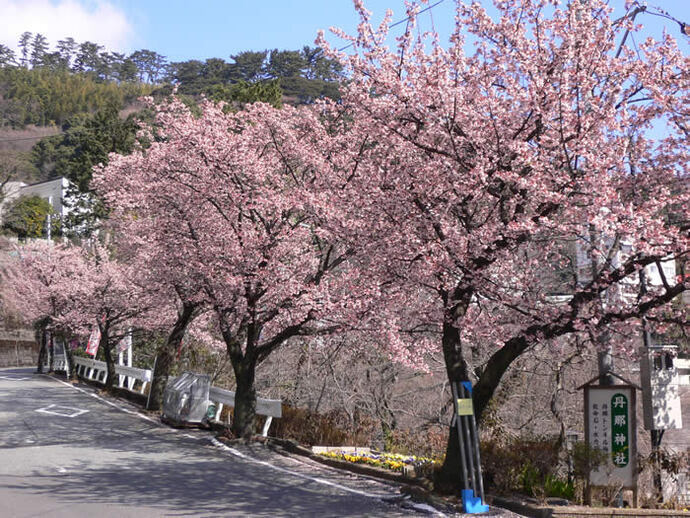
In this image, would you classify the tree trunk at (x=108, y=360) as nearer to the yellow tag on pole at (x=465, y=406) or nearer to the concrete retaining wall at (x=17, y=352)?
the yellow tag on pole at (x=465, y=406)

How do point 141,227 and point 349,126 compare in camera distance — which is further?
point 141,227

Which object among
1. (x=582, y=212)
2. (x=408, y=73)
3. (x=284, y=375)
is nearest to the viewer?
(x=582, y=212)

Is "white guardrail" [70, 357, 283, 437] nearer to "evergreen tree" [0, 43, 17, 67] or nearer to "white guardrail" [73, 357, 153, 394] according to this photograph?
"white guardrail" [73, 357, 153, 394]

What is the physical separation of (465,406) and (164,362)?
14.2 m

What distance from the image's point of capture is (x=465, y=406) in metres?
9.66

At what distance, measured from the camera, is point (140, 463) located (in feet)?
41.0

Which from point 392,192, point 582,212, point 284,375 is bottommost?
point 284,375

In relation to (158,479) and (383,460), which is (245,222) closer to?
(383,460)

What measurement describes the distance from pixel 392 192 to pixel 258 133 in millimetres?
6851

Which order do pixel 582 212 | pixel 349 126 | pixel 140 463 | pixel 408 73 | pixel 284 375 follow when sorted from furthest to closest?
pixel 284 375 → pixel 349 126 → pixel 140 463 → pixel 408 73 → pixel 582 212

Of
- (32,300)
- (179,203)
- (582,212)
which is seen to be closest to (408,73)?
(582,212)

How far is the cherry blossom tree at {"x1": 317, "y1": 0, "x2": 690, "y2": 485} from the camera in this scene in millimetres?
8805

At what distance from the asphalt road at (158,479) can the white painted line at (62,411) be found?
88.0 inches

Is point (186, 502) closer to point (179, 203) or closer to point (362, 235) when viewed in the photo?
point (362, 235)
